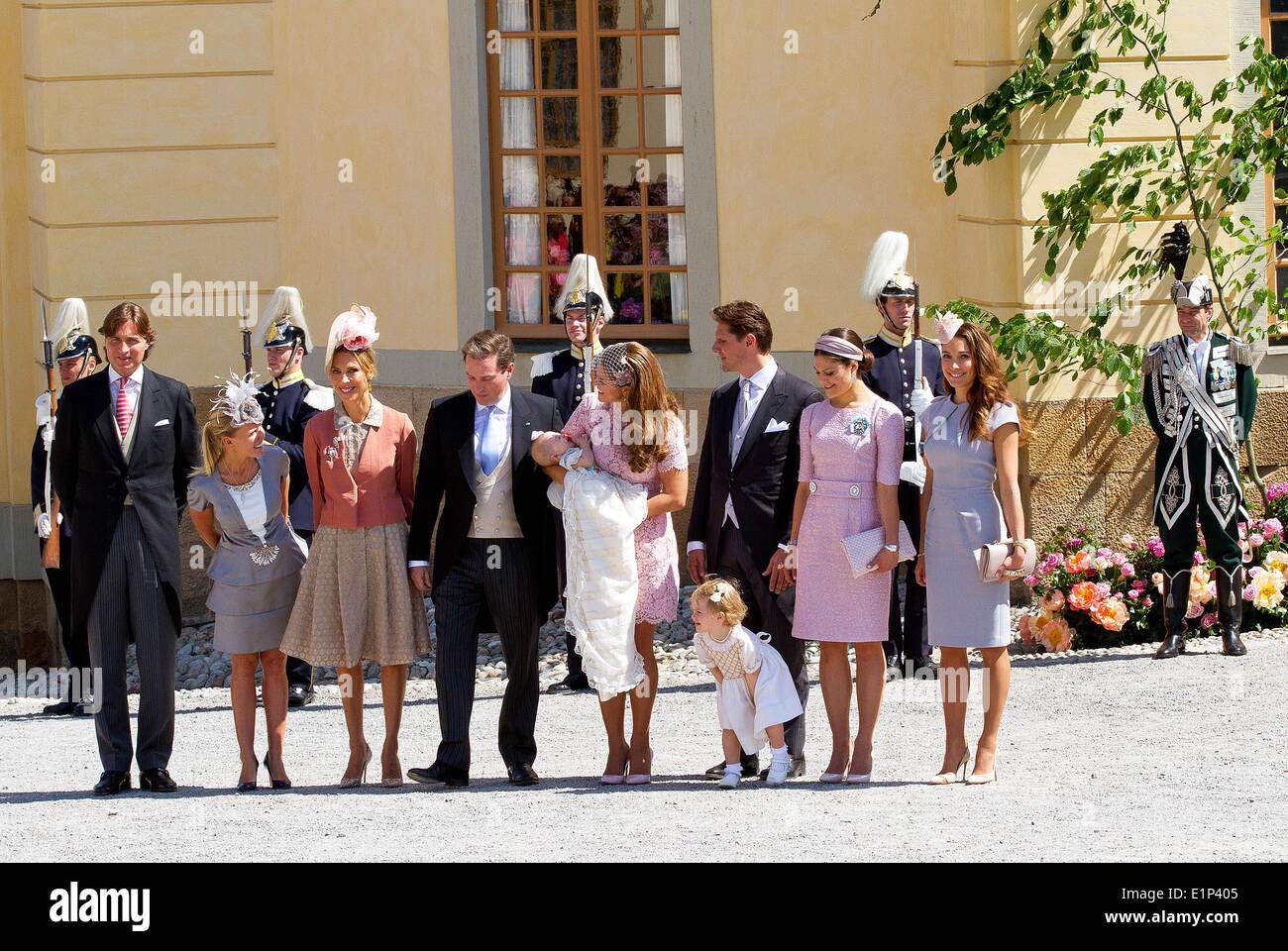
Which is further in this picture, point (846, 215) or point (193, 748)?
point (846, 215)

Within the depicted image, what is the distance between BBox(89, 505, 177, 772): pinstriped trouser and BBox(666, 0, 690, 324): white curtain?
522 cm

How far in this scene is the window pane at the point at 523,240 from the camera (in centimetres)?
1285

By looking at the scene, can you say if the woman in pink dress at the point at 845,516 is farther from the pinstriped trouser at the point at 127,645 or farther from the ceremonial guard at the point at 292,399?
the ceremonial guard at the point at 292,399

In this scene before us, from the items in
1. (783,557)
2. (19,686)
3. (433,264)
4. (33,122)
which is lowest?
(19,686)

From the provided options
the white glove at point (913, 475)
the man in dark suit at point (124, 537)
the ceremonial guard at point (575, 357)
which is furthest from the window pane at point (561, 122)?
the man in dark suit at point (124, 537)

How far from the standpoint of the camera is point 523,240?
1288 cm

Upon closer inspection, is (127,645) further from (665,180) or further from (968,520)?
(665,180)

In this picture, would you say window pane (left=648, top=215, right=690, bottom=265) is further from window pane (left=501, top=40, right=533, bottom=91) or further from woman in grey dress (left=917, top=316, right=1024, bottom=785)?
woman in grey dress (left=917, top=316, right=1024, bottom=785)

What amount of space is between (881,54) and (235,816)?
6.62 meters

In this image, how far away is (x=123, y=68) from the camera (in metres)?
13.1

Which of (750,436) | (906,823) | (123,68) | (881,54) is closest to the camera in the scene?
(906,823)

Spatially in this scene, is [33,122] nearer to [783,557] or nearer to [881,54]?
[881,54]

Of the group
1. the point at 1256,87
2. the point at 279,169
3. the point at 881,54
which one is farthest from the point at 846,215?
the point at 279,169

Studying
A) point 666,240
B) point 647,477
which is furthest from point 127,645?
point 666,240
